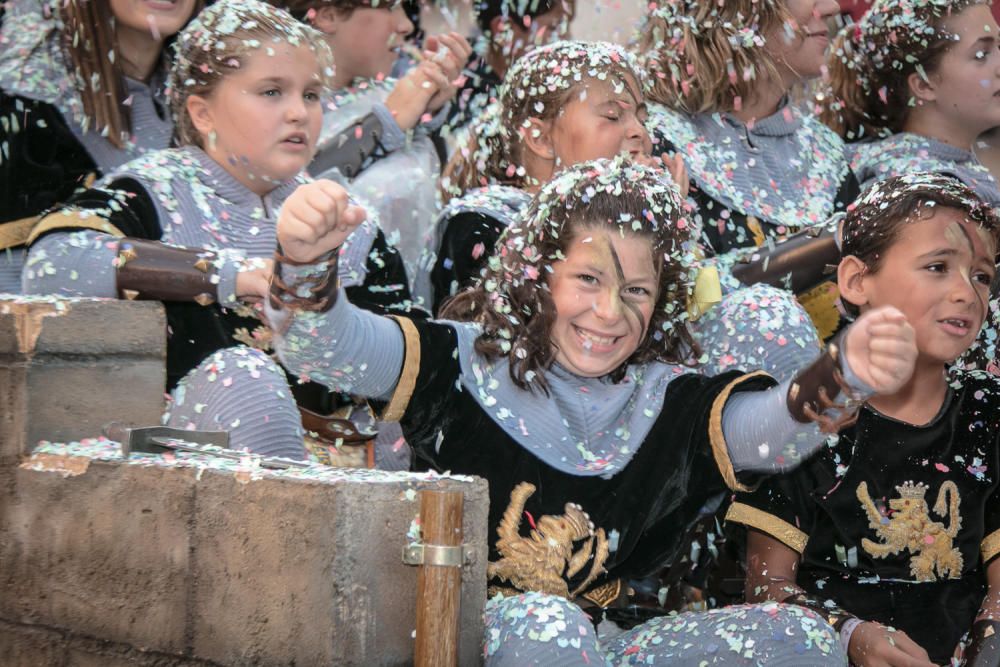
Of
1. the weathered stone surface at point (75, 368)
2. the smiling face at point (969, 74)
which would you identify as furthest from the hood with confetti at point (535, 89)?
the weathered stone surface at point (75, 368)

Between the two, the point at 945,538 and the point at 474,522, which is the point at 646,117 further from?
the point at 474,522

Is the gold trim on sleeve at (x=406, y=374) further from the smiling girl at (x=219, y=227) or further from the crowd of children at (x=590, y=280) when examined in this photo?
the smiling girl at (x=219, y=227)

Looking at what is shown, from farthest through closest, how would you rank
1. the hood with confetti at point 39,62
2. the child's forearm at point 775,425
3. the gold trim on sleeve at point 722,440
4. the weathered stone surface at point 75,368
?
the hood with confetti at point 39,62, the gold trim on sleeve at point 722,440, the weathered stone surface at point 75,368, the child's forearm at point 775,425

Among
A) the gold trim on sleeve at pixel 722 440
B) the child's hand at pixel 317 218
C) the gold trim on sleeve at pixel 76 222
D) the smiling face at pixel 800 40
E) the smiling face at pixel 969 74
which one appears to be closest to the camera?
the child's hand at pixel 317 218

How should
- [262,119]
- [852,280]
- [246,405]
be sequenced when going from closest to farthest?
[246,405]
[852,280]
[262,119]

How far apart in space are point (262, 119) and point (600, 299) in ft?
3.19

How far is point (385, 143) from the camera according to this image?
380 centimetres

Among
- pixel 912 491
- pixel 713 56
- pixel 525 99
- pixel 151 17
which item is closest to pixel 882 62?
pixel 713 56

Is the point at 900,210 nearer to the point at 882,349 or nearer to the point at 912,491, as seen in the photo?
the point at 912,491

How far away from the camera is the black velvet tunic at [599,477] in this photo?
256 cm

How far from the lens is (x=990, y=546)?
290cm

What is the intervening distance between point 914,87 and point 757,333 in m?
1.43

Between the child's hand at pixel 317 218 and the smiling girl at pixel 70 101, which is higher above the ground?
the smiling girl at pixel 70 101

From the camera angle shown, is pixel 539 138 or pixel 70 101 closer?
pixel 70 101
